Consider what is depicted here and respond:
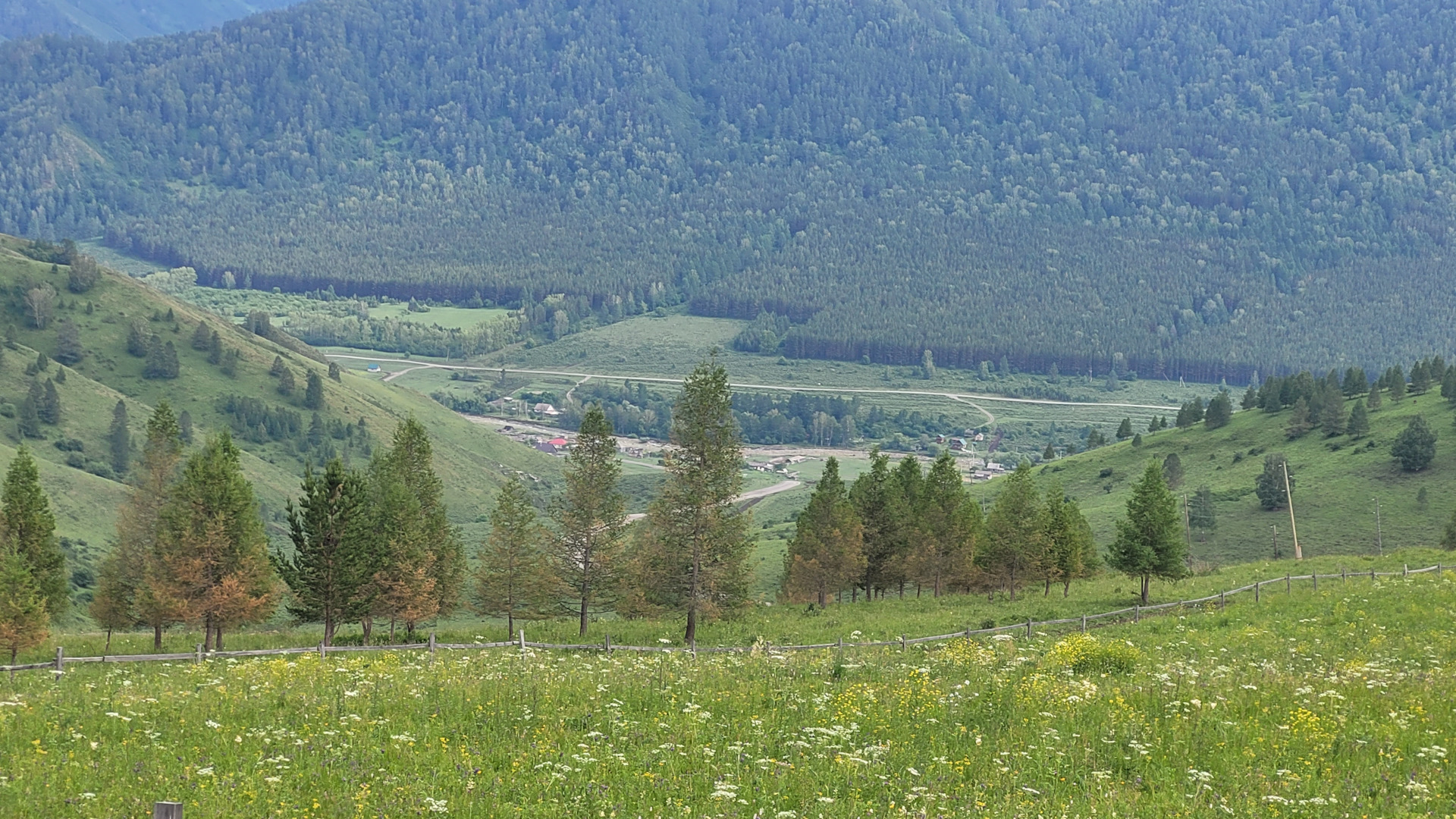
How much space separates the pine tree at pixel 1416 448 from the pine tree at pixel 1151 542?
77272 millimetres

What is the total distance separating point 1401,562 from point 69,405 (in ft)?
621

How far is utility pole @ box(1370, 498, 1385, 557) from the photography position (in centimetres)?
10609

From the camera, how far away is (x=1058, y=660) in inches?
1078

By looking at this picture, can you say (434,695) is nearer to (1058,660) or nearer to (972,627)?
(1058,660)

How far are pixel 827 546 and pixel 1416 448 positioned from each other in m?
79.0

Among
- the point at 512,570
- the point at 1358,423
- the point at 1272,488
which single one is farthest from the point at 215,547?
the point at 1358,423

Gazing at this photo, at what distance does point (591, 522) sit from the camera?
213ft

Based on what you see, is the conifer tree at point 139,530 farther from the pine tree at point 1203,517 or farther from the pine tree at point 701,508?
the pine tree at point 1203,517

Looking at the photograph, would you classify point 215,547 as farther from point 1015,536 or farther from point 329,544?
point 1015,536

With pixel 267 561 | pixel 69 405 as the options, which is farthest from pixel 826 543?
pixel 69 405

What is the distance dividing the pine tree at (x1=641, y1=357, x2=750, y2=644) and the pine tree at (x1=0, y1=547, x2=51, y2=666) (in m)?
29.0

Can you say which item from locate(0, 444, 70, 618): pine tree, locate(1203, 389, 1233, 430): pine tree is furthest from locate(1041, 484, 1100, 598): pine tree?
locate(1203, 389, 1233, 430): pine tree

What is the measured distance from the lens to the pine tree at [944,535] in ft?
280

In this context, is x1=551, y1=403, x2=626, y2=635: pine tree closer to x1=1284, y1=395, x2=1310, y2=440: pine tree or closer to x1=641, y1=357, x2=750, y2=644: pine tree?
x1=641, y1=357, x2=750, y2=644: pine tree
